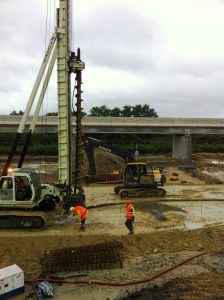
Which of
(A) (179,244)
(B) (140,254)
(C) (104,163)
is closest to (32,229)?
(B) (140,254)

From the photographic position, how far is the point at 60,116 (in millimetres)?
16250

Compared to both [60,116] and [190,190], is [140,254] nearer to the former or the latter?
[60,116]

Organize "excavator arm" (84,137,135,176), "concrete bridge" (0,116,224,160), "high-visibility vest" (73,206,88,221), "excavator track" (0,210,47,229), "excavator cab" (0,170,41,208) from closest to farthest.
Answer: "high-visibility vest" (73,206,88,221) < "excavator track" (0,210,47,229) < "excavator cab" (0,170,41,208) < "excavator arm" (84,137,135,176) < "concrete bridge" (0,116,224,160)

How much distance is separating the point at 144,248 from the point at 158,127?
3970 centimetres

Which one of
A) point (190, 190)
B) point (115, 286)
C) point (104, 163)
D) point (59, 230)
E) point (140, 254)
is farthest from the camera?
point (190, 190)

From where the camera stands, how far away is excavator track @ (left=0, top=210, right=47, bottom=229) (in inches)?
559

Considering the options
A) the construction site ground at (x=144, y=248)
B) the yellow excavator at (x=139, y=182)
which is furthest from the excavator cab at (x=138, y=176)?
the construction site ground at (x=144, y=248)

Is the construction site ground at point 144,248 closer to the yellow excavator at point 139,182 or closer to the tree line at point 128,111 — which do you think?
the yellow excavator at point 139,182

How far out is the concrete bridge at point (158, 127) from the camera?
159 feet

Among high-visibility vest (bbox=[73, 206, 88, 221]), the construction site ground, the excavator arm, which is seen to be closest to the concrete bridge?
the excavator arm

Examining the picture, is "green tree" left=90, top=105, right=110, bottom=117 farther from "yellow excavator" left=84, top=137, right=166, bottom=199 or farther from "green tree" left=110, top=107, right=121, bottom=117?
"yellow excavator" left=84, top=137, right=166, bottom=199

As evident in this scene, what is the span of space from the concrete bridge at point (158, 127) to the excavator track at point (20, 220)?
33501 mm

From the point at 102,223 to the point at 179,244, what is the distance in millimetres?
3749

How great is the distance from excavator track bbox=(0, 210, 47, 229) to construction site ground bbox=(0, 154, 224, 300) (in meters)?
0.25
